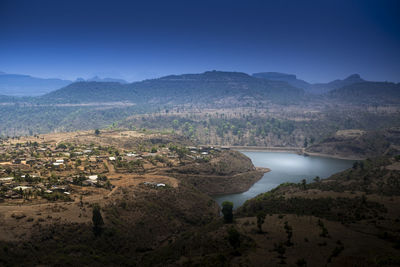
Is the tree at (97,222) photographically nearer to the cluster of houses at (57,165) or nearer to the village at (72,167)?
the village at (72,167)

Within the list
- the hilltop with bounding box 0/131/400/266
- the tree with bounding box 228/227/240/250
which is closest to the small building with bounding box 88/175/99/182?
the hilltop with bounding box 0/131/400/266

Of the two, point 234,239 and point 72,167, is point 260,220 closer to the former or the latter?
point 234,239

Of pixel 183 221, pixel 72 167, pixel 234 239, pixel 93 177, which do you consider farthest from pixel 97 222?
pixel 72 167

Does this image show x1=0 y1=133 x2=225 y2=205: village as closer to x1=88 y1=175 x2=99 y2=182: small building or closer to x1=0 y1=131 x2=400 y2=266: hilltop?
x1=88 y1=175 x2=99 y2=182: small building

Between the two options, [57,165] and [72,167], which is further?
[72,167]

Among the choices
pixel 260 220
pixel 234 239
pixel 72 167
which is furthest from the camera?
pixel 72 167

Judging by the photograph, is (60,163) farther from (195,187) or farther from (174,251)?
(174,251)

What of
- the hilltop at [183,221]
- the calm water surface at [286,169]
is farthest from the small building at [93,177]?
the calm water surface at [286,169]
